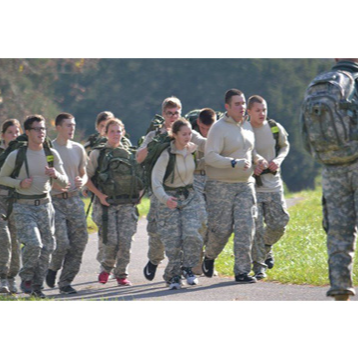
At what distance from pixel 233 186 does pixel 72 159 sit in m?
2.13

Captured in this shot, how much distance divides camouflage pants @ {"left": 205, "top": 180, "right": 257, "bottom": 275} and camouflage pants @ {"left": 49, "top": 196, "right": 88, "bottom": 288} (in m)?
1.63

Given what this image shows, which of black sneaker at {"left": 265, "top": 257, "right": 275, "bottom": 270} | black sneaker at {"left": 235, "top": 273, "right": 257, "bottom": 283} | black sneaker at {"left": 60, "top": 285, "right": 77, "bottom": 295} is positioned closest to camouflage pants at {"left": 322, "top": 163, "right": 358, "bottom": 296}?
black sneaker at {"left": 235, "top": 273, "right": 257, "bottom": 283}

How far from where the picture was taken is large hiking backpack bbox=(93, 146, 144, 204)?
1259 cm

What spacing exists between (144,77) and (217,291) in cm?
4460

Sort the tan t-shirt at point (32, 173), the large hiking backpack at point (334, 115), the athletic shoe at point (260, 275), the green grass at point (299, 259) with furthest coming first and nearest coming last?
the athletic shoe at point (260, 275) → the green grass at point (299, 259) → the tan t-shirt at point (32, 173) → the large hiking backpack at point (334, 115)

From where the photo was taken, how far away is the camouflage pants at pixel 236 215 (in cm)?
1201

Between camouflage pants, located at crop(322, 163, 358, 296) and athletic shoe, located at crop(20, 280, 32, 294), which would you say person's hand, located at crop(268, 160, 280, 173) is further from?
camouflage pants, located at crop(322, 163, 358, 296)

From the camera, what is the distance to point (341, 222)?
8.64 meters

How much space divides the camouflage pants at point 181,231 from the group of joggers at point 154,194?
1 cm

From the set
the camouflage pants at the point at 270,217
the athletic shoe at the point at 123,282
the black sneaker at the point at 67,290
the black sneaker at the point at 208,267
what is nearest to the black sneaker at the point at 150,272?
the athletic shoe at the point at 123,282

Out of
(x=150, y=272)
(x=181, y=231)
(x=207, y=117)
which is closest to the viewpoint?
(x=181, y=231)

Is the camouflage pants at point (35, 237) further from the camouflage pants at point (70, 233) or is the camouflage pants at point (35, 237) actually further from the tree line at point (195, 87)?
the tree line at point (195, 87)

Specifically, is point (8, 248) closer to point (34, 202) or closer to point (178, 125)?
point (34, 202)

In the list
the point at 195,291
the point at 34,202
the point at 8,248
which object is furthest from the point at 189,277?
the point at 8,248
